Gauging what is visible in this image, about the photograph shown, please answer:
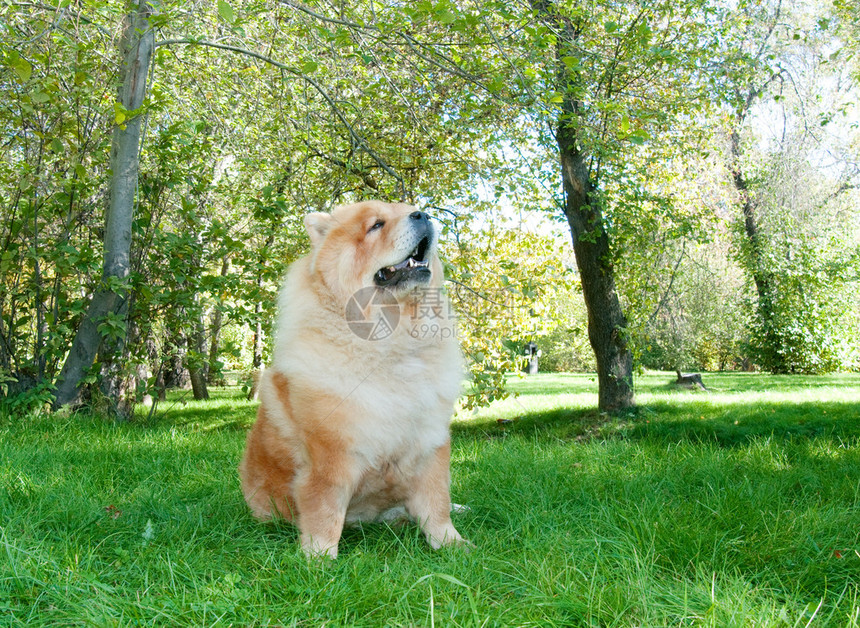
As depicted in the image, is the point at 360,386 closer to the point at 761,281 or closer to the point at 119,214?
the point at 119,214

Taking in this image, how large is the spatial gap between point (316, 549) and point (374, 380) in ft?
2.45

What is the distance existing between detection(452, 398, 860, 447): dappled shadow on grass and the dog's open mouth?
12.1 feet

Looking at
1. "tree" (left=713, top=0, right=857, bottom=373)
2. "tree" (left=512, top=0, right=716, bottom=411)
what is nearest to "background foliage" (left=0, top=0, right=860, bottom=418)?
"tree" (left=512, top=0, right=716, bottom=411)

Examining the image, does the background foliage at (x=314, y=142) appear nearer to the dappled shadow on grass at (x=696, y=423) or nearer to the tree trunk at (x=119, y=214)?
the tree trunk at (x=119, y=214)

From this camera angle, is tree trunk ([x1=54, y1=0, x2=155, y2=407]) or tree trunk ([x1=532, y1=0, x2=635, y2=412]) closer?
tree trunk ([x1=54, y1=0, x2=155, y2=407])

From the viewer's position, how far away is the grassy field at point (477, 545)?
6.22ft

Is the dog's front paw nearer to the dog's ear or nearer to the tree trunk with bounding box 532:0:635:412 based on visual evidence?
the dog's ear

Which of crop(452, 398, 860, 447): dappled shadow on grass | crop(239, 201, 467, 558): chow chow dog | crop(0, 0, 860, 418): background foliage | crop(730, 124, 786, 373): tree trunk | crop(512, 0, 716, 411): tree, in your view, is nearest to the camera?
crop(239, 201, 467, 558): chow chow dog

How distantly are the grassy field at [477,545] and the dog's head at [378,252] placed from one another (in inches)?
46.6

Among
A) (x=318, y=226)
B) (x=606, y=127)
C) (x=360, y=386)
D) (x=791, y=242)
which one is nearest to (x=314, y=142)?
(x=606, y=127)

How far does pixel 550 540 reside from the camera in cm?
257

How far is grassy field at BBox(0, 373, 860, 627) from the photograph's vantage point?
74.6 inches

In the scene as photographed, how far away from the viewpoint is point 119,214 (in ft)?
17.7

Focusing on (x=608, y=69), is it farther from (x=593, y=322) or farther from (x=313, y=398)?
(x=313, y=398)
